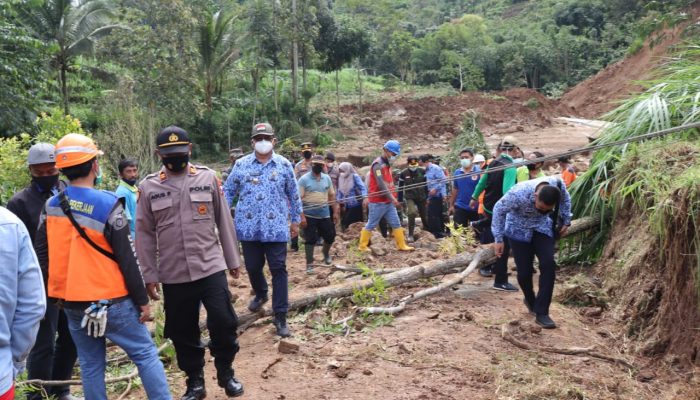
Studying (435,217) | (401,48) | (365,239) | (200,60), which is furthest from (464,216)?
(401,48)

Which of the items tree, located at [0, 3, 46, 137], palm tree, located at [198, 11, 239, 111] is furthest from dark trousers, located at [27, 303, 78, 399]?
palm tree, located at [198, 11, 239, 111]

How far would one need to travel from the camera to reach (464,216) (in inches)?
340

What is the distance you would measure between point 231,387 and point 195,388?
0.23 m

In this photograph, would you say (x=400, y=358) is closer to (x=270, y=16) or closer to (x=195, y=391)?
(x=195, y=391)

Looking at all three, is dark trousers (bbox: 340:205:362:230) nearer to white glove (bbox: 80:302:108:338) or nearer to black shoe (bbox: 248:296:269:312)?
black shoe (bbox: 248:296:269:312)

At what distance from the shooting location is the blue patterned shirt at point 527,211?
222 inches

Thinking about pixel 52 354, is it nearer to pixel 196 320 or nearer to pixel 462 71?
pixel 196 320

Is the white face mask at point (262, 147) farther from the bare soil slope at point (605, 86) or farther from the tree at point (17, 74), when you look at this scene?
the bare soil slope at point (605, 86)

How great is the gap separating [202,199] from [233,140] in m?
20.6

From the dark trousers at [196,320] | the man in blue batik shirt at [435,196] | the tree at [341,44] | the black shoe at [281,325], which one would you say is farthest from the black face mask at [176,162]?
the tree at [341,44]

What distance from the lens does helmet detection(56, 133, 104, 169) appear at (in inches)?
130

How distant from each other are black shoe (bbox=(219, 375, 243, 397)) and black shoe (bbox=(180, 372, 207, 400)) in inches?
5.0

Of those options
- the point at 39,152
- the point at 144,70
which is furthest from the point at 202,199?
the point at 144,70

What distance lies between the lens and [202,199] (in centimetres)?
393
